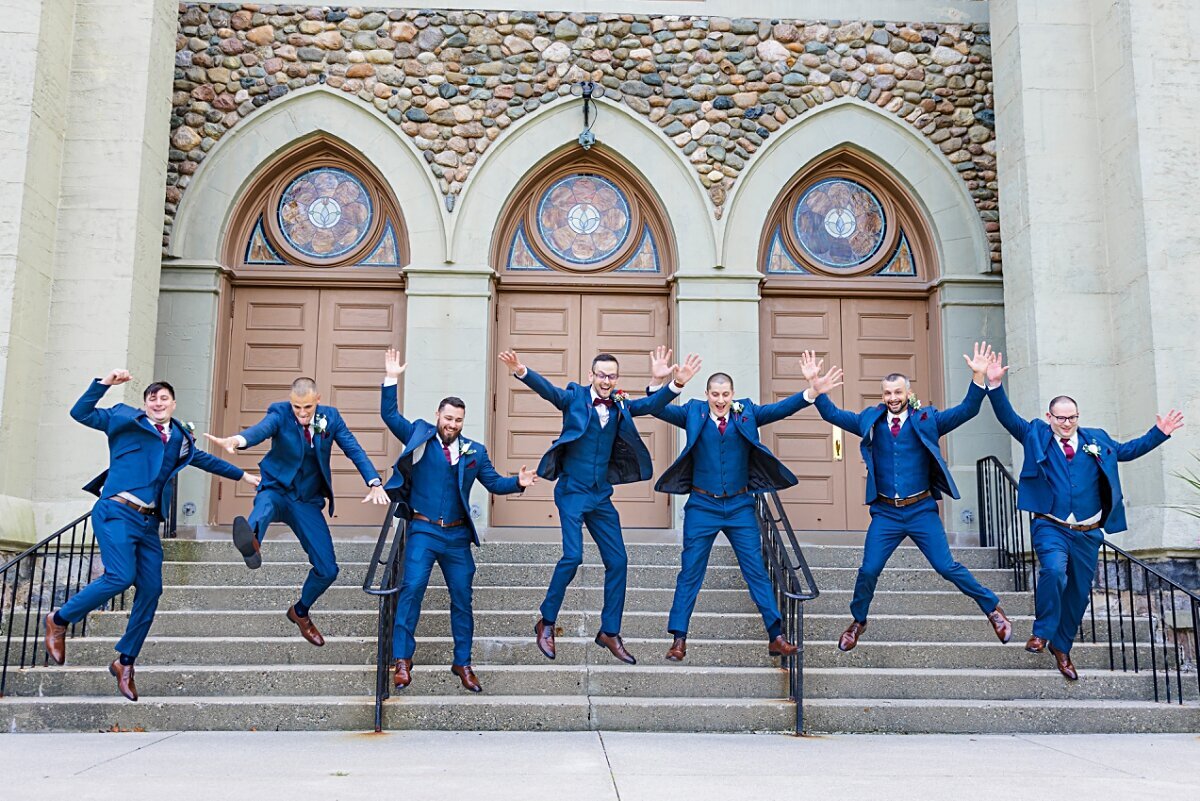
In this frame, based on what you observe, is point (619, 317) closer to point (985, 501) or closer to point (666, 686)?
point (985, 501)

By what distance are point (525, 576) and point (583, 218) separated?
4.45 m

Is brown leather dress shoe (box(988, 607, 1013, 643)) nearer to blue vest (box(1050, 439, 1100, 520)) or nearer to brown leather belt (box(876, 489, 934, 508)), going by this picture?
blue vest (box(1050, 439, 1100, 520))

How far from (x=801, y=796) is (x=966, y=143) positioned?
8.54 metres

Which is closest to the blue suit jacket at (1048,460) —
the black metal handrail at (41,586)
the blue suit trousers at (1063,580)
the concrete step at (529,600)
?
the blue suit trousers at (1063,580)

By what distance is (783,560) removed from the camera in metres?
7.43

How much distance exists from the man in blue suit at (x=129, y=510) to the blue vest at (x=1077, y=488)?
572 cm

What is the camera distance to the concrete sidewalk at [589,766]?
15.9ft

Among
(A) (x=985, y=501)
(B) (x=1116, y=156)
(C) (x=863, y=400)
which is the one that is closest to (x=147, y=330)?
(C) (x=863, y=400)

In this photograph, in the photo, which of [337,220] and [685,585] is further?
[337,220]

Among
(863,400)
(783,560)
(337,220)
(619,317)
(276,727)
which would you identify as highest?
(337,220)

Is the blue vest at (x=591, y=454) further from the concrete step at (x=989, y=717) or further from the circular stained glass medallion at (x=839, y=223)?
the circular stained glass medallion at (x=839, y=223)

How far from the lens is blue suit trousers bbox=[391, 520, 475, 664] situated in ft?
22.7

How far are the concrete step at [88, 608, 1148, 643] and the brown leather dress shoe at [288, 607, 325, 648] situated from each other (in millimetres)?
365

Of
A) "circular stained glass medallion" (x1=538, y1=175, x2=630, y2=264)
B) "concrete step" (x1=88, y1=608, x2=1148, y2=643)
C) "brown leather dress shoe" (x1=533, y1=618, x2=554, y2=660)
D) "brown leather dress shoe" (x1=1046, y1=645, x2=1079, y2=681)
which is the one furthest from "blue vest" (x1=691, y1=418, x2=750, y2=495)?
"circular stained glass medallion" (x1=538, y1=175, x2=630, y2=264)
